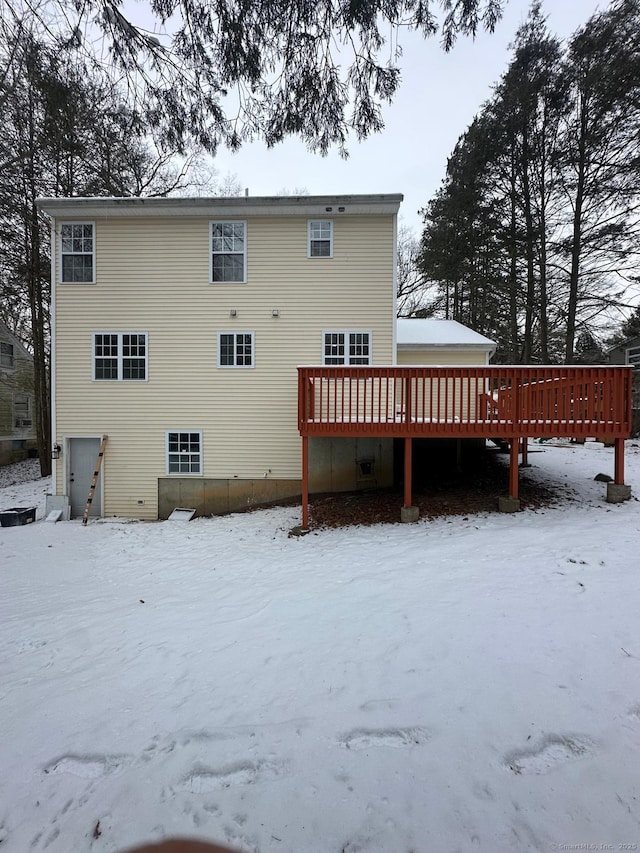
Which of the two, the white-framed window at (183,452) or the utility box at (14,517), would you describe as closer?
the utility box at (14,517)

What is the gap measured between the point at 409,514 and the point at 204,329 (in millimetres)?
6295

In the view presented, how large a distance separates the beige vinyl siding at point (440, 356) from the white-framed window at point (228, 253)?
4.92 meters

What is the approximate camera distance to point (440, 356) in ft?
37.2

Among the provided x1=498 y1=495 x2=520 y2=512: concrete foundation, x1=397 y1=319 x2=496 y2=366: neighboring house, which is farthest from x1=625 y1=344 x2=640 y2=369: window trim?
x1=498 y1=495 x2=520 y2=512: concrete foundation

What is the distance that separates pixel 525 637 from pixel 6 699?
3864 millimetres

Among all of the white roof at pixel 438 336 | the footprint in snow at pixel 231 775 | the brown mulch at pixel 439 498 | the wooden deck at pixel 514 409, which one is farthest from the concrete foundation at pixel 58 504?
the white roof at pixel 438 336

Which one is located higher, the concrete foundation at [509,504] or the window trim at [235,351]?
the window trim at [235,351]

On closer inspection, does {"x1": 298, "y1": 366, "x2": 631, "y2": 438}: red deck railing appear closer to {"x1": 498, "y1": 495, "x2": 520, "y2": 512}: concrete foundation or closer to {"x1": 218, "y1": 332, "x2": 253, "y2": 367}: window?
{"x1": 498, "y1": 495, "x2": 520, "y2": 512}: concrete foundation

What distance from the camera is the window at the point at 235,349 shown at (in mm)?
9156

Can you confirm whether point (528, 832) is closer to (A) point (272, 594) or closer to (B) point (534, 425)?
(A) point (272, 594)

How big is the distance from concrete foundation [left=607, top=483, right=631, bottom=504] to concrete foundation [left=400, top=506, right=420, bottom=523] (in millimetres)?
3264

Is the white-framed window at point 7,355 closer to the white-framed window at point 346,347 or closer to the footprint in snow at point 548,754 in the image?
the white-framed window at point 346,347

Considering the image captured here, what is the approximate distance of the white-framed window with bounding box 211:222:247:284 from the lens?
916cm

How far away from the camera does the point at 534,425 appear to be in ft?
22.1
